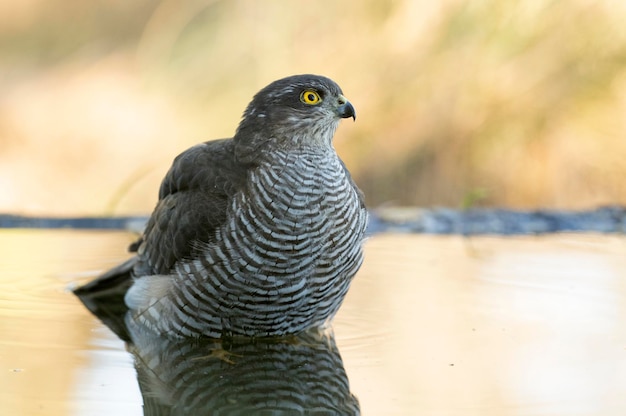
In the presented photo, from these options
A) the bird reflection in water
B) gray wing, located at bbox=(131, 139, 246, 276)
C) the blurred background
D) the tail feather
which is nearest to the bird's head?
gray wing, located at bbox=(131, 139, 246, 276)

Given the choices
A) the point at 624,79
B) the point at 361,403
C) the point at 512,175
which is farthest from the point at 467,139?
the point at 361,403

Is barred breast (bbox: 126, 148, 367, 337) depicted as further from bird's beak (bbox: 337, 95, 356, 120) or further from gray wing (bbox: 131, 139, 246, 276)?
bird's beak (bbox: 337, 95, 356, 120)

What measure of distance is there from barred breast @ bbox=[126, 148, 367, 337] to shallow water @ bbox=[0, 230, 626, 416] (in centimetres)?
18

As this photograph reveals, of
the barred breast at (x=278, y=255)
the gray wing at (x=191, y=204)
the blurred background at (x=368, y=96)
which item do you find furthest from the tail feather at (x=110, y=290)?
the blurred background at (x=368, y=96)

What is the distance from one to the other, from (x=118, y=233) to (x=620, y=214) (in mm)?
3855

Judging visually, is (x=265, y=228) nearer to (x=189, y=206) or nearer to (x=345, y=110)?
(x=189, y=206)

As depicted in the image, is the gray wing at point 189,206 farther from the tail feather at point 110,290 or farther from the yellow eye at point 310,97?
the yellow eye at point 310,97

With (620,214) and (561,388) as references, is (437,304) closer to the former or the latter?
(561,388)

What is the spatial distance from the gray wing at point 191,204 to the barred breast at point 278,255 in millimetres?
78

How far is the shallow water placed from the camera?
3.91 m

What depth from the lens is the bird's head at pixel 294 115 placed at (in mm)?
4816

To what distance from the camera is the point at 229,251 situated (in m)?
4.62

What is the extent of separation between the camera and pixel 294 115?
190 inches

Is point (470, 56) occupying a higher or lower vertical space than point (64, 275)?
higher
